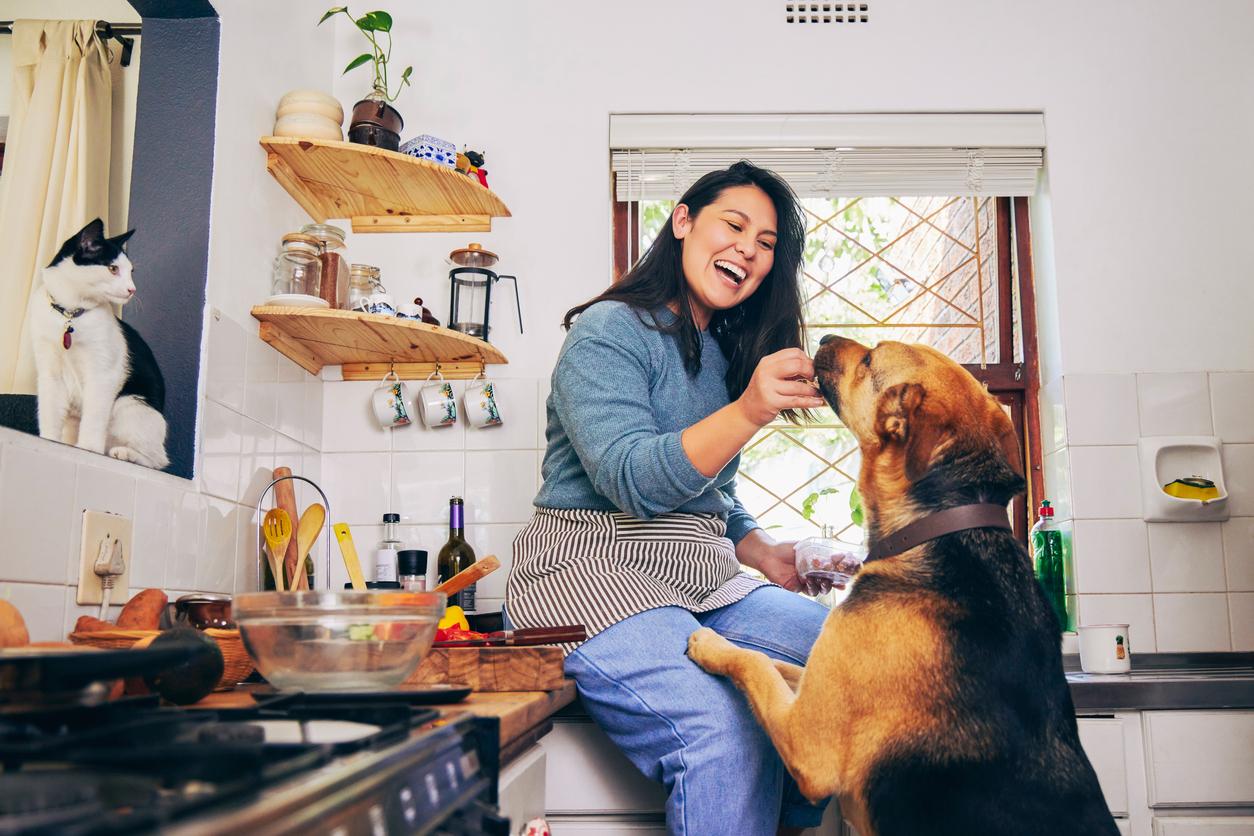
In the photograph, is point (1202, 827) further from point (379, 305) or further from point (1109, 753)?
point (379, 305)

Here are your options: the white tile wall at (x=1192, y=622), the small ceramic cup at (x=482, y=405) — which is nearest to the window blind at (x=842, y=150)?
the small ceramic cup at (x=482, y=405)

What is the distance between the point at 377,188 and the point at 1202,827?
2081 mm

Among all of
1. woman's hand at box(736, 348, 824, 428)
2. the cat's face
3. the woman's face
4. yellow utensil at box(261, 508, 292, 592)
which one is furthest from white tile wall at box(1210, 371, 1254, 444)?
the cat's face

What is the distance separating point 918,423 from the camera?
1.38 m

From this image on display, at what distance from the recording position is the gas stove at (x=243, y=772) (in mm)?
457

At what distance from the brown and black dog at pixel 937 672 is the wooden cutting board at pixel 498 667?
0.85 feet

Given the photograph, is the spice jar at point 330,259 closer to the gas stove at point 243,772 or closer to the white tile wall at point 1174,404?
the gas stove at point 243,772

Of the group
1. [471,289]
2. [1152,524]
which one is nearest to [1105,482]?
[1152,524]

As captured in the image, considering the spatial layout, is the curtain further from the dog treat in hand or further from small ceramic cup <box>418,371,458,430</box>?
the dog treat in hand

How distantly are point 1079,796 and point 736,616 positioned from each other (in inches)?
24.5

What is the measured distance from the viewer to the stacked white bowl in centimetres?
223

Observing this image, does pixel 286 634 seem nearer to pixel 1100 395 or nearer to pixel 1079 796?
pixel 1079 796

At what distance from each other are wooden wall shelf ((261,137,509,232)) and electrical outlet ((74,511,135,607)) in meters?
0.96

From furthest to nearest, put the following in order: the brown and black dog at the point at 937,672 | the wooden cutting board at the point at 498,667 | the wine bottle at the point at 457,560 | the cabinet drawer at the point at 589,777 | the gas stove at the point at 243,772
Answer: the wine bottle at the point at 457,560 < the cabinet drawer at the point at 589,777 < the wooden cutting board at the point at 498,667 < the brown and black dog at the point at 937,672 < the gas stove at the point at 243,772
